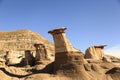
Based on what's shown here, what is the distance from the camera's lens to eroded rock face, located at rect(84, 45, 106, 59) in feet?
194

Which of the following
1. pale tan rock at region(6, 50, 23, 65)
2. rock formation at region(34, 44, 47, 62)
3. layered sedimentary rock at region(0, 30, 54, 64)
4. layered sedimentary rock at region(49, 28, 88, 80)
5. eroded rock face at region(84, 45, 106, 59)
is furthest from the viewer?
layered sedimentary rock at region(0, 30, 54, 64)

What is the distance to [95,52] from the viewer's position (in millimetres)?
60156

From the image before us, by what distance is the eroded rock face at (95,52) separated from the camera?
59.1m

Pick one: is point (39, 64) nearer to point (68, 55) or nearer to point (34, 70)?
point (34, 70)

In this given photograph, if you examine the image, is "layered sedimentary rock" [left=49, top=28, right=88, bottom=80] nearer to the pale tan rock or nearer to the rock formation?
the rock formation

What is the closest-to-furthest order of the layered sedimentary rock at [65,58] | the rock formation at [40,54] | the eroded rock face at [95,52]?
the layered sedimentary rock at [65,58] → the rock formation at [40,54] → the eroded rock face at [95,52]

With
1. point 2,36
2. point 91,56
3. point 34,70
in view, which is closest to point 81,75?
point 34,70

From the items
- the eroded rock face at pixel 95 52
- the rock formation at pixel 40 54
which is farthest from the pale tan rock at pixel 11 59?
the eroded rock face at pixel 95 52

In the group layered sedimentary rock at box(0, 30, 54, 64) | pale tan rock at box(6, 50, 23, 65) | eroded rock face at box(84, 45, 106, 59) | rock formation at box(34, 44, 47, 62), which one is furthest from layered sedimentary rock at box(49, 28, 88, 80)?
layered sedimentary rock at box(0, 30, 54, 64)

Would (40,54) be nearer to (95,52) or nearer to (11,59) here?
(95,52)

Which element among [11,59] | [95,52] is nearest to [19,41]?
[11,59]

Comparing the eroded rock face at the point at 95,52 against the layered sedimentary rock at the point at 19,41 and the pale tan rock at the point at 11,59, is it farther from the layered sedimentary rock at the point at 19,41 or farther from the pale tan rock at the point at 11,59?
the layered sedimentary rock at the point at 19,41

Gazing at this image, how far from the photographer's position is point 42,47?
171 feet

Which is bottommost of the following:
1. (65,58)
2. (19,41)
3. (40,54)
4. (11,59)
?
(65,58)
